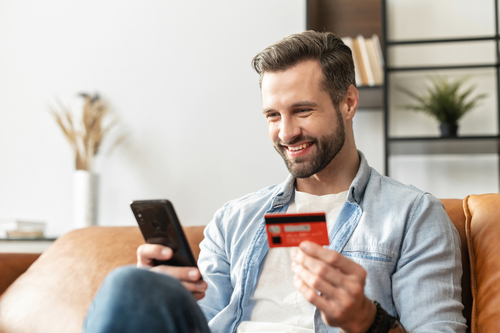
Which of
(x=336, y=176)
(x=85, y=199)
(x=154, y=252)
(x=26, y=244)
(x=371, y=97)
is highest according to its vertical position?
(x=371, y=97)

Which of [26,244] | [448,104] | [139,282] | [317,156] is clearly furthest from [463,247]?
[26,244]

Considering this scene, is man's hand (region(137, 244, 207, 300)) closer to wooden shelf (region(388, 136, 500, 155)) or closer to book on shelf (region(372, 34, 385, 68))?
wooden shelf (region(388, 136, 500, 155))

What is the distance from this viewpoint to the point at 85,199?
2.25 metres

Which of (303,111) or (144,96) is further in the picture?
(144,96)

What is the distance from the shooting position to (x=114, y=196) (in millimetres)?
2432

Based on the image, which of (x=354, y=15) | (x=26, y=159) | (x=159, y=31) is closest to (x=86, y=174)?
(x=26, y=159)

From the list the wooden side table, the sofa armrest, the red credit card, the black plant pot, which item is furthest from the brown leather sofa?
the black plant pot

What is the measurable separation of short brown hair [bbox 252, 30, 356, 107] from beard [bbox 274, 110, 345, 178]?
93 millimetres

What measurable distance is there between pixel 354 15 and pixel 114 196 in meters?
1.51

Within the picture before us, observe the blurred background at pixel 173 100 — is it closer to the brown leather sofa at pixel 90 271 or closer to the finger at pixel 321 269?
the brown leather sofa at pixel 90 271

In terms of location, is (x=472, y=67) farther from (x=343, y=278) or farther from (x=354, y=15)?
(x=343, y=278)

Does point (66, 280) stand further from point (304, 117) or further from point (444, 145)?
point (444, 145)

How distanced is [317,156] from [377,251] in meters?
0.28

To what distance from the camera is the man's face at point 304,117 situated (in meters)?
1.16
